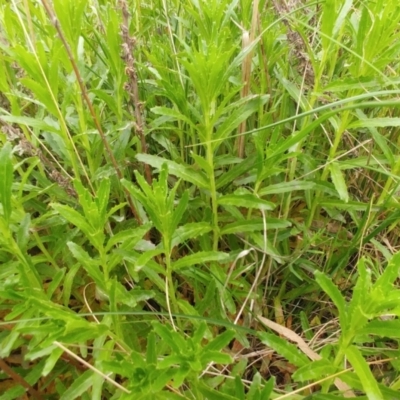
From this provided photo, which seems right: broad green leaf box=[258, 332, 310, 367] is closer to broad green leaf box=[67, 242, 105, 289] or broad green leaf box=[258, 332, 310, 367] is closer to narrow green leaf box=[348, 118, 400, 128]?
broad green leaf box=[67, 242, 105, 289]

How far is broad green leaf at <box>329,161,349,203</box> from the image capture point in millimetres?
1062

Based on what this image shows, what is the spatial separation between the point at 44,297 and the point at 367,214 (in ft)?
2.43

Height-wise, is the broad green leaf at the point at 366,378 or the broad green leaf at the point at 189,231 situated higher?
the broad green leaf at the point at 189,231

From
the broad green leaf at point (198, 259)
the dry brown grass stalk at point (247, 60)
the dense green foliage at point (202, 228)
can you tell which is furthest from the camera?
the dry brown grass stalk at point (247, 60)

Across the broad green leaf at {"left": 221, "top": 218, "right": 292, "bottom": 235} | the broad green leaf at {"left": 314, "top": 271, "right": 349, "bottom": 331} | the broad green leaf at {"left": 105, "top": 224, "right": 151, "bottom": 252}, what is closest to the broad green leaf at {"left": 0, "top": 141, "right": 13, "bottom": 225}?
the broad green leaf at {"left": 105, "top": 224, "right": 151, "bottom": 252}

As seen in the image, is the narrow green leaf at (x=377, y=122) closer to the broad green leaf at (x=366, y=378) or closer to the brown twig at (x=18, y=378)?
the broad green leaf at (x=366, y=378)

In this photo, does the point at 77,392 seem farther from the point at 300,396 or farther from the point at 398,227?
the point at 398,227

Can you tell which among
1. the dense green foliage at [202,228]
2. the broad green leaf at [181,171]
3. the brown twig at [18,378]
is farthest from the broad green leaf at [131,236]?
the brown twig at [18,378]

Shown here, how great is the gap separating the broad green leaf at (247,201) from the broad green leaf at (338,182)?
17 cm

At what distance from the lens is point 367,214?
3.69 ft

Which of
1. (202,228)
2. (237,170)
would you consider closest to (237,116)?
(237,170)

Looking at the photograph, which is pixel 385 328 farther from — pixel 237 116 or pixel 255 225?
pixel 237 116

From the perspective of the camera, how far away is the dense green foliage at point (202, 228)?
0.88m

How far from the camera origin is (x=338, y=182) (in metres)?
1.08
